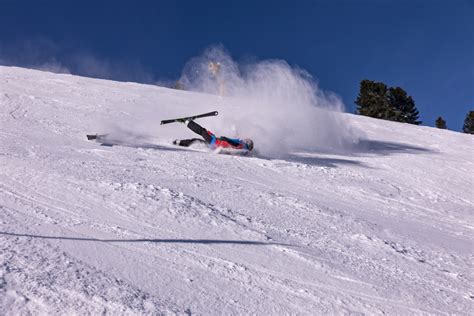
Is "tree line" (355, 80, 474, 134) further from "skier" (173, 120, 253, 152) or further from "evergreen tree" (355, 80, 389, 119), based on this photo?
"skier" (173, 120, 253, 152)

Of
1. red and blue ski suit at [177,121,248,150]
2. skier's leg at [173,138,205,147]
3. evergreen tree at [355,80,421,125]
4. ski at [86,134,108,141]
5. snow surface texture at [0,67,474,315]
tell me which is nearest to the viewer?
snow surface texture at [0,67,474,315]

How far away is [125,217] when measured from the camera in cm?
562

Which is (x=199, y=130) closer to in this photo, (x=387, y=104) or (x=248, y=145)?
(x=248, y=145)

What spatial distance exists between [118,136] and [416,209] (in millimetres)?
7321

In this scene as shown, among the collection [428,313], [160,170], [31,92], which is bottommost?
[428,313]

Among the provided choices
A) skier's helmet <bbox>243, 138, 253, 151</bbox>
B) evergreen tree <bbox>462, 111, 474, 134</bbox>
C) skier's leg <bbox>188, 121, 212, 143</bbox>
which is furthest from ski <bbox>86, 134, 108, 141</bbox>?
evergreen tree <bbox>462, 111, 474, 134</bbox>

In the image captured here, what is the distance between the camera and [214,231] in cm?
562

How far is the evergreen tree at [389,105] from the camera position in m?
48.7

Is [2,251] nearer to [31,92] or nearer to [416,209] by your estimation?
[416,209]

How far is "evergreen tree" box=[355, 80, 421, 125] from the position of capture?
160ft

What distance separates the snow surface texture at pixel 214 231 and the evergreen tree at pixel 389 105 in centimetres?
3802

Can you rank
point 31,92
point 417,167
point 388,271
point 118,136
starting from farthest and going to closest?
point 31,92 → point 417,167 → point 118,136 → point 388,271

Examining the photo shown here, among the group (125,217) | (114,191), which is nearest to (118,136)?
(114,191)

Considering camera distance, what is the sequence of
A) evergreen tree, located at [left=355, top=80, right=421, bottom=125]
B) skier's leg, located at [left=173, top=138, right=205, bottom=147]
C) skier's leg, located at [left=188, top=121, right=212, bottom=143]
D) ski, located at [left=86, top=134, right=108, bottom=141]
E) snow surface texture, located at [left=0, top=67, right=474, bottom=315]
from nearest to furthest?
snow surface texture, located at [left=0, top=67, right=474, bottom=315]
ski, located at [left=86, top=134, right=108, bottom=141]
skier's leg, located at [left=188, top=121, right=212, bottom=143]
skier's leg, located at [left=173, top=138, right=205, bottom=147]
evergreen tree, located at [left=355, top=80, right=421, bottom=125]
